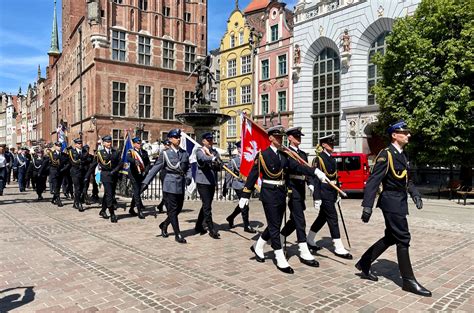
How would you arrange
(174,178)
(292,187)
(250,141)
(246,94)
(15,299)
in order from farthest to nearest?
(246,94) < (174,178) < (250,141) < (292,187) < (15,299)

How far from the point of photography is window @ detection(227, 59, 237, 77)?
42594 millimetres

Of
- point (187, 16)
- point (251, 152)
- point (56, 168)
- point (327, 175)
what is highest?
point (187, 16)

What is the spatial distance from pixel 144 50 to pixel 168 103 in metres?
5.83

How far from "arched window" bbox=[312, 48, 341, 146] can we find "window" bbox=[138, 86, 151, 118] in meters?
16.7

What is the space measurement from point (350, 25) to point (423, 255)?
87.6ft

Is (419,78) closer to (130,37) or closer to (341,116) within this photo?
(341,116)

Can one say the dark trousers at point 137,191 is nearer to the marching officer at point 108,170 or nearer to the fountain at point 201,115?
the marching officer at point 108,170

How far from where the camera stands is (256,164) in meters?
6.08

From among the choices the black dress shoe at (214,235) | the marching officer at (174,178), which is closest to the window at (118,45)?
the marching officer at (174,178)

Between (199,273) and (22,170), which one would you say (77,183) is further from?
(22,170)

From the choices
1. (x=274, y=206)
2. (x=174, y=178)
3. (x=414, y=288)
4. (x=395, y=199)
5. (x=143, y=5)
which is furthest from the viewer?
(x=143, y=5)

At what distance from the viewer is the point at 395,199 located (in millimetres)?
5043

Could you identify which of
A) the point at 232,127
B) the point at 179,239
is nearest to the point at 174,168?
the point at 179,239

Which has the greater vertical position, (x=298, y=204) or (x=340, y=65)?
(x=340, y=65)
